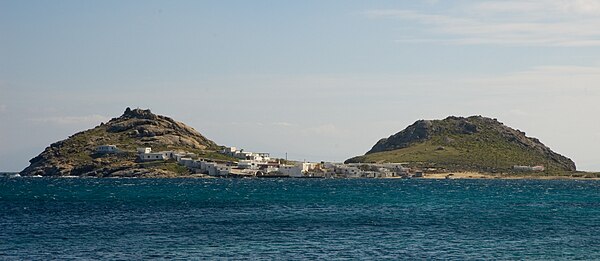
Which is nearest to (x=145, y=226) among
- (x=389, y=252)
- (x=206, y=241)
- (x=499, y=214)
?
(x=206, y=241)

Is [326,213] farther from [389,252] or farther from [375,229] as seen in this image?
[389,252]

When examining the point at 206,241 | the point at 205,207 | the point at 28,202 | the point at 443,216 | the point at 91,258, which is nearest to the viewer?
the point at 91,258

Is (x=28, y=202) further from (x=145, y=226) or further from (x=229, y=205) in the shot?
(x=145, y=226)

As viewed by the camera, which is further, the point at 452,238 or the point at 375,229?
the point at 375,229

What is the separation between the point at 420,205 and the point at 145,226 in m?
54.3

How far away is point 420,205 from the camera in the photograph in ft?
411

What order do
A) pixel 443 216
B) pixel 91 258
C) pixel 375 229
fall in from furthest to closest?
1. pixel 443 216
2. pixel 375 229
3. pixel 91 258

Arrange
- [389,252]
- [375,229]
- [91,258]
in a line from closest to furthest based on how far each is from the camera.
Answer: [91,258], [389,252], [375,229]

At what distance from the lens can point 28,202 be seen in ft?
425

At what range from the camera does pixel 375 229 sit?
83938 mm

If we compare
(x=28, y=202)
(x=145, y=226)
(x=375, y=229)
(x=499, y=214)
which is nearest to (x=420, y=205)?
(x=499, y=214)

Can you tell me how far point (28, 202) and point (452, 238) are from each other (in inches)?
3200

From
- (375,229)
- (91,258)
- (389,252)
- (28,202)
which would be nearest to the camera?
(91,258)

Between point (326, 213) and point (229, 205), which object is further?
point (229, 205)
